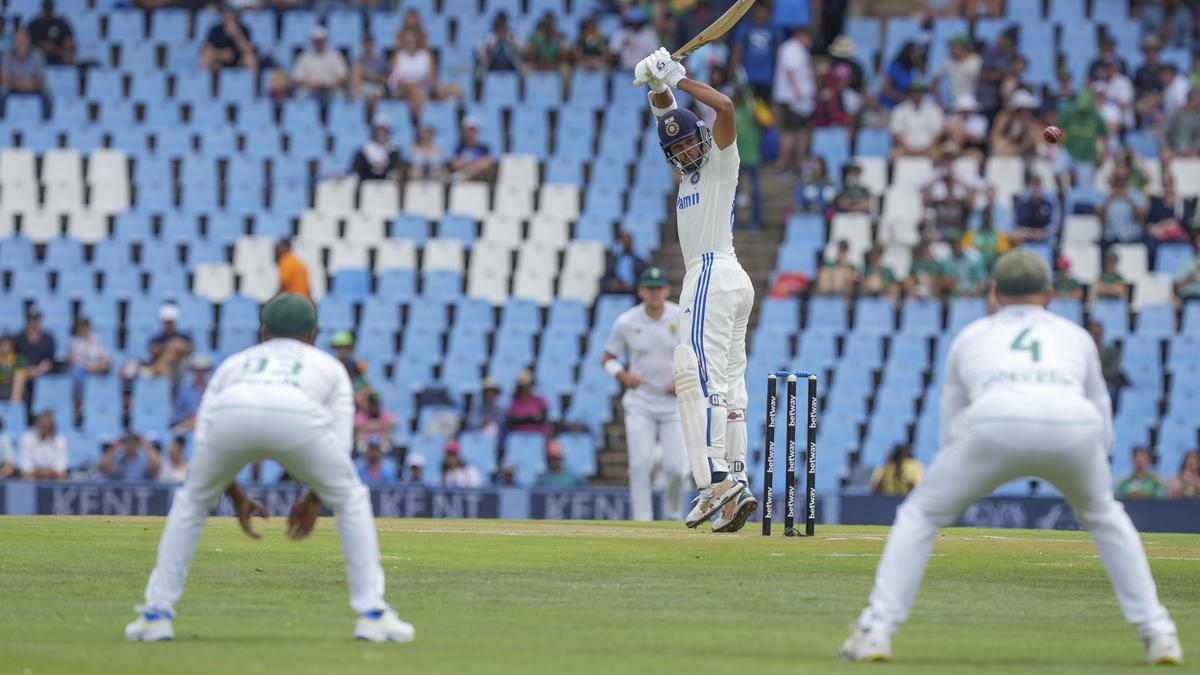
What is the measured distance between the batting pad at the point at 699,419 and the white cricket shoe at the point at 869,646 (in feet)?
17.5

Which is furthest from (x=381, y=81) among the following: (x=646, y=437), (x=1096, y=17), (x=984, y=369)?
(x=984, y=369)

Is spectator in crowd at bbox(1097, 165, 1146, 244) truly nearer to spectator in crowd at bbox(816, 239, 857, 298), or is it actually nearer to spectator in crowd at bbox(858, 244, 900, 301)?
spectator in crowd at bbox(858, 244, 900, 301)

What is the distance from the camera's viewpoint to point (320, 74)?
29.3m

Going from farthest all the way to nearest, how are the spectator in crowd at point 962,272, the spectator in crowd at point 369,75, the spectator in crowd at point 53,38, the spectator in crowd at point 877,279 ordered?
the spectator in crowd at point 53,38
the spectator in crowd at point 369,75
the spectator in crowd at point 877,279
the spectator in crowd at point 962,272

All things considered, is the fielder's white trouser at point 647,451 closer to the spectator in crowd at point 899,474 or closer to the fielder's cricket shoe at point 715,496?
the spectator in crowd at point 899,474

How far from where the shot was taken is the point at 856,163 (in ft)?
86.2

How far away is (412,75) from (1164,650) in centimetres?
2200

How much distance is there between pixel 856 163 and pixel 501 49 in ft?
19.1

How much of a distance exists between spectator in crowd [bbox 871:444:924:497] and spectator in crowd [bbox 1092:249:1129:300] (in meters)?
4.06

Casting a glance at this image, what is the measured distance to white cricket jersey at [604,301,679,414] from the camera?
18078 millimetres

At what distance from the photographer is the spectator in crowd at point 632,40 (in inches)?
1124

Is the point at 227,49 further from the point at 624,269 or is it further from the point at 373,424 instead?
the point at 373,424

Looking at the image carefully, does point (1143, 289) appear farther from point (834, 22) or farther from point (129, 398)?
point (129, 398)

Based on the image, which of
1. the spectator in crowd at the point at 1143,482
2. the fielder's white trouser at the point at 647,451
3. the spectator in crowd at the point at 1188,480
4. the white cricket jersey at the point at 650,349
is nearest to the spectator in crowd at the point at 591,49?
the spectator in crowd at the point at 1143,482
